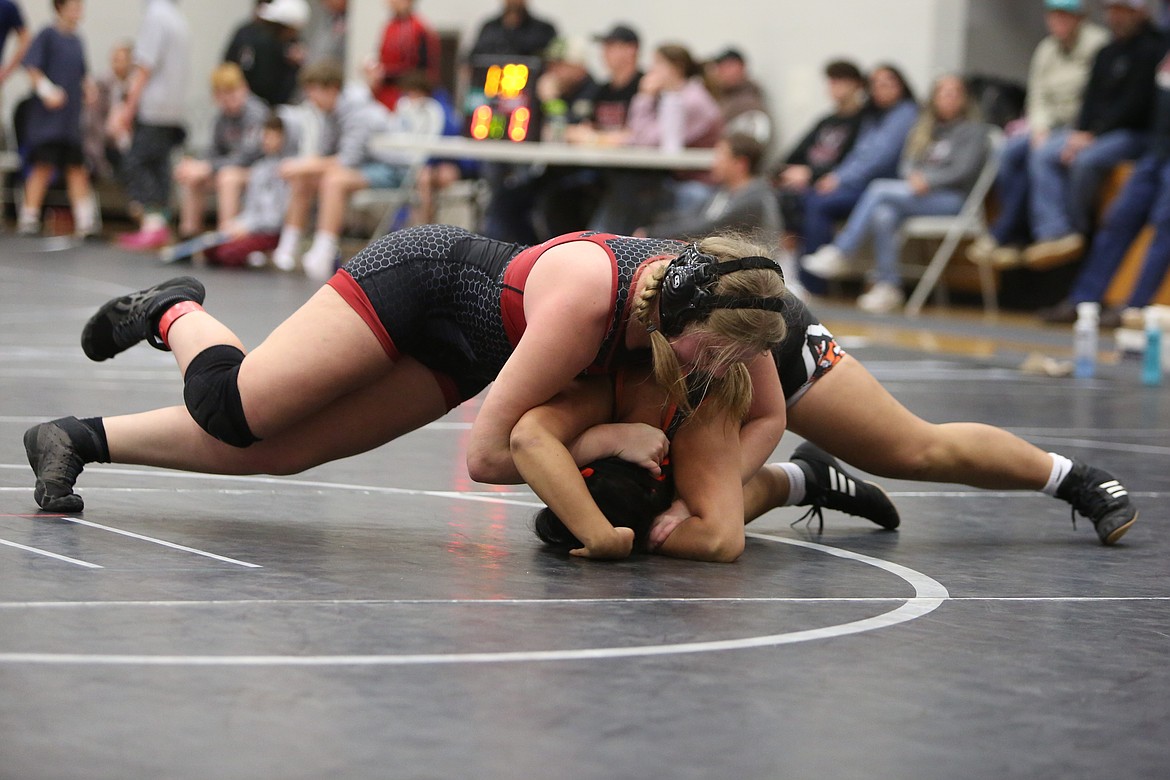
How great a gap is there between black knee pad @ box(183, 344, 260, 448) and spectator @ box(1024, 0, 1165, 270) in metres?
6.39

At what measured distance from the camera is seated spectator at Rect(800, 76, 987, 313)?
Result: 31.3ft

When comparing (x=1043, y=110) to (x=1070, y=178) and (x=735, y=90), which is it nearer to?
(x=1070, y=178)

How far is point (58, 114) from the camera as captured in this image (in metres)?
13.5

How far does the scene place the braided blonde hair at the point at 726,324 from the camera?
9.52 ft

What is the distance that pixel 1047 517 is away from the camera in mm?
4004

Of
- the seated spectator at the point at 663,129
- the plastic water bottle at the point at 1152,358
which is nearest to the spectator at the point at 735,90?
the seated spectator at the point at 663,129

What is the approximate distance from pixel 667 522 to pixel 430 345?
585 millimetres

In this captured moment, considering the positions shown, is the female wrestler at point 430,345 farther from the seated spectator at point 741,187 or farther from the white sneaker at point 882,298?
the white sneaker at point 882,298

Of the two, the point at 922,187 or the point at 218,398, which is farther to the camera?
the point at 922,187

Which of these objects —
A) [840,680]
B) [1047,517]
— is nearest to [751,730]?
[840,680]

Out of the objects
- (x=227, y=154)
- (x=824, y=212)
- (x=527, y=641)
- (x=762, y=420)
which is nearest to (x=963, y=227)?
(x=824, y=212)

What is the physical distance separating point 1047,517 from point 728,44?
8807 millimetres

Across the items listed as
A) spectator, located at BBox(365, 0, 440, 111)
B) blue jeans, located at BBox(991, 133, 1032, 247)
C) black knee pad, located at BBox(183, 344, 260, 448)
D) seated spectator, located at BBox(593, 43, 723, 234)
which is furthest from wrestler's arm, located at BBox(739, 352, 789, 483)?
spectator, located at BBox(365, 0, 440, 111)

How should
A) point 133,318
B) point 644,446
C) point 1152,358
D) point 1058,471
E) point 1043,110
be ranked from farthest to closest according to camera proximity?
point 1043,110 < point 1152,358 < point 1058,471 < point 133,318 < point 644,446
